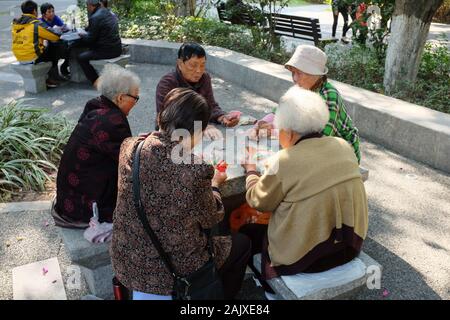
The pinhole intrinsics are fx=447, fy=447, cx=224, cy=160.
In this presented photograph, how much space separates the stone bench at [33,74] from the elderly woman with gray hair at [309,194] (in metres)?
5.70

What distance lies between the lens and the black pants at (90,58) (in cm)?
717

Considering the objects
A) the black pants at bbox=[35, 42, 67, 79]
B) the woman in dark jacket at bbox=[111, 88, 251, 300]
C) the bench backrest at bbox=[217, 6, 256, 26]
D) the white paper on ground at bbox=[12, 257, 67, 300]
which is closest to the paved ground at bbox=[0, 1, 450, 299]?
the white paper on ground at bbox=[12, 257, 67, 300]

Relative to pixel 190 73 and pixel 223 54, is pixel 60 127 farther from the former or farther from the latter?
pixel 223 54

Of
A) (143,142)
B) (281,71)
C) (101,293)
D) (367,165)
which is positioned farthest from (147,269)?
(281,71)

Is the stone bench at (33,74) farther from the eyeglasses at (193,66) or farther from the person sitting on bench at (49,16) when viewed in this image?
the eyeglasses at (193,66)

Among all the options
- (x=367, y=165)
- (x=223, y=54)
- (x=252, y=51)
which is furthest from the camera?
(x=252, y=51)

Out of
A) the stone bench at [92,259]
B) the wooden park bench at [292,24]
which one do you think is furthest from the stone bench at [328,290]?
the wooden park bench at [292,24]

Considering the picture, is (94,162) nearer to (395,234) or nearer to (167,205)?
(167,205)

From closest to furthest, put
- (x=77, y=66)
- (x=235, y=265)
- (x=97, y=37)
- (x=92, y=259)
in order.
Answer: (x=235, y=265), (x=92, y=259), (x=97, y=37), (x=77, y=66)

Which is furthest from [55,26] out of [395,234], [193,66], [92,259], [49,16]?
[395,234]

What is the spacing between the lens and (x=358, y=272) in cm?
230

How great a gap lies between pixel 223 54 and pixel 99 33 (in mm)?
2122

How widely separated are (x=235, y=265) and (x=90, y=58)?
572 centimetres

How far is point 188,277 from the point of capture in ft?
6.70
